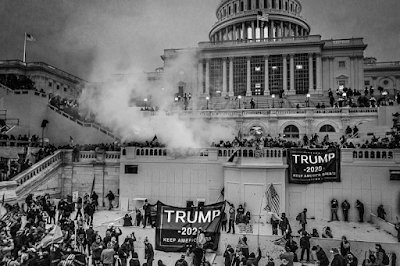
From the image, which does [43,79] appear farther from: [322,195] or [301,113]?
[322,195]

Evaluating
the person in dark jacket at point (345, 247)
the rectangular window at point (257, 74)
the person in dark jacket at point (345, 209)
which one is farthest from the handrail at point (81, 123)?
the rectangular window at point (257, 74)

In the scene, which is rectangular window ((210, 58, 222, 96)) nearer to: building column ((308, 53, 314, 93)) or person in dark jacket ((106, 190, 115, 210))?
building column ((308, 53, 314, 93))

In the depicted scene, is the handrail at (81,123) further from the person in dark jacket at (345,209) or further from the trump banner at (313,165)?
the person in dark jacket at (345,209)

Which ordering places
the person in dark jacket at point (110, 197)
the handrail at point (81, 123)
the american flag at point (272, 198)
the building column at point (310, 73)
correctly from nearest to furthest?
1. the american flag at point (272, 198)
2. the person in dark jacket at point (110, 197)
3. the handrail at point (81, 123)
4. the building column at point (310, 73)

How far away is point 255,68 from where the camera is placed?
2068 inches

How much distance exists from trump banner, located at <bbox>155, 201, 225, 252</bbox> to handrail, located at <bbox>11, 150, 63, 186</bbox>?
12.5 m

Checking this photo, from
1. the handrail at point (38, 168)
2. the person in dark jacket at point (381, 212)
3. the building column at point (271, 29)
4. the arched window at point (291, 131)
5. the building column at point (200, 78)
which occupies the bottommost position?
the person in dark jacket at point (381, 212)

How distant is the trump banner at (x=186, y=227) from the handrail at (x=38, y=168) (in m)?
12.5

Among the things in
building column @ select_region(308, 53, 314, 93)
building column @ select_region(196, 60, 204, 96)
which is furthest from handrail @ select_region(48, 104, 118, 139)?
building column @ select_region(308, 53, 314, 93)

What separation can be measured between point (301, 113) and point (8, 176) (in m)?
24.1

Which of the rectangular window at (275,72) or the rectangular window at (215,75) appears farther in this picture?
the rectangular window at (215,75)

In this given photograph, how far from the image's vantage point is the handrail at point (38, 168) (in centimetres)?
1997

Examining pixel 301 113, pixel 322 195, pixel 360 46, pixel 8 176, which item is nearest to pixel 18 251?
pixel 8 176

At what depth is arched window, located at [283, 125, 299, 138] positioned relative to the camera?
31.8 metres
